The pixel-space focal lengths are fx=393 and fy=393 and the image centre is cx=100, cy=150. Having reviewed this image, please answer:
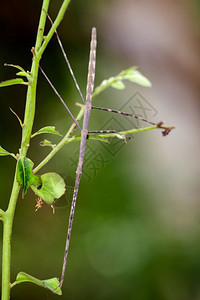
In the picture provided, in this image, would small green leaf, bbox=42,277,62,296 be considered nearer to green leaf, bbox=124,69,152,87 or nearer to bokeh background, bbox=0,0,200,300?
green leaf, bbox=124,69,152,87

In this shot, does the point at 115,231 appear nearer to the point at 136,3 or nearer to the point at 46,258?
the point at 46,258

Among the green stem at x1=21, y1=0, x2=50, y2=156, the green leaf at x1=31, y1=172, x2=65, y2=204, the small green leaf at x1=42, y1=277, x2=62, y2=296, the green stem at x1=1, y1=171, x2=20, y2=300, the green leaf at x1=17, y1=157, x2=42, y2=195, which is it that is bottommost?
the small green leaf at x1=42, y1=277, x2=62, y2=296

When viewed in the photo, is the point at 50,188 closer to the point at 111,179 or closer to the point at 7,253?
the point at 7,253

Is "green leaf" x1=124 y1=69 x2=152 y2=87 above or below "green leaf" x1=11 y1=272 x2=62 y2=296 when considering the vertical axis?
above

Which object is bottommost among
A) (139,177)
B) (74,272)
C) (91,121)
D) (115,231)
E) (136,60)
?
(74,272)

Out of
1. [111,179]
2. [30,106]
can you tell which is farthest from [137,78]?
[111,179]

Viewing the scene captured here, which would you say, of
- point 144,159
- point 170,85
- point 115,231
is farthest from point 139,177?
point 170,85

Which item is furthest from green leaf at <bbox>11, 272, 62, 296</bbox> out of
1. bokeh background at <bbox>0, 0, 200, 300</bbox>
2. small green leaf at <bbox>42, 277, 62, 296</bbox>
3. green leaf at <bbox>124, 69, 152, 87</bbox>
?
bokeh background at <bbox>0, 0, 200, 300</bbox>
